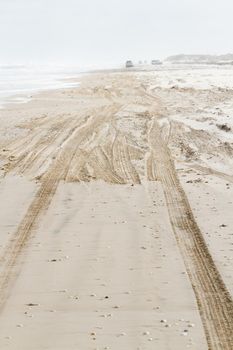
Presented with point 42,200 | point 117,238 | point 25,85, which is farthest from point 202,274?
point 25,85

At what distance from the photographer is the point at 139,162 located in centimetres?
1330

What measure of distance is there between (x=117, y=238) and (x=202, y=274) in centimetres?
174

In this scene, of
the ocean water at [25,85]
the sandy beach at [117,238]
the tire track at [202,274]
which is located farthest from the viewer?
the ocean water at [25,85]

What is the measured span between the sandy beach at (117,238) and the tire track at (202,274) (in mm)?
19

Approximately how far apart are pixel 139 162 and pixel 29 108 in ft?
42.7

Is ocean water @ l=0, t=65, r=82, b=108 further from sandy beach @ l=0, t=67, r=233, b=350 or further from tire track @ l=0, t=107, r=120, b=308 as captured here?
sandy beach @ l=0, t=67, r=233, b=350

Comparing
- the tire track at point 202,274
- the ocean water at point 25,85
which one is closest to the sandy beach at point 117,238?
the tire track at point 202,274

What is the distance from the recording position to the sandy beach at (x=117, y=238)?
5371mm

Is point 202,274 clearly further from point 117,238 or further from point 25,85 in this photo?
point 25,85

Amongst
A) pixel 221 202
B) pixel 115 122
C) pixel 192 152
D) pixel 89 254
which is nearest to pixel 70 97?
pixel 115 122

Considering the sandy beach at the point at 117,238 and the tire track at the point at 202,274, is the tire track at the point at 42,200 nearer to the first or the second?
the sandy beach at the point at 117,238

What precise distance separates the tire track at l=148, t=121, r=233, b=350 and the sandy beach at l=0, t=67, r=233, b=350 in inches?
0.7

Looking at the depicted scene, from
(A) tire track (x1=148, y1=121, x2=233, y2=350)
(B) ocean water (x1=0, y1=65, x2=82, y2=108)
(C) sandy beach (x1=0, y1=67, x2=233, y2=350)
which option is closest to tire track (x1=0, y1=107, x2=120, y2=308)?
(C) sandy beach (x1=0, y1=67, x2=233, y2=350)

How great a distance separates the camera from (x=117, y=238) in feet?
26.2
